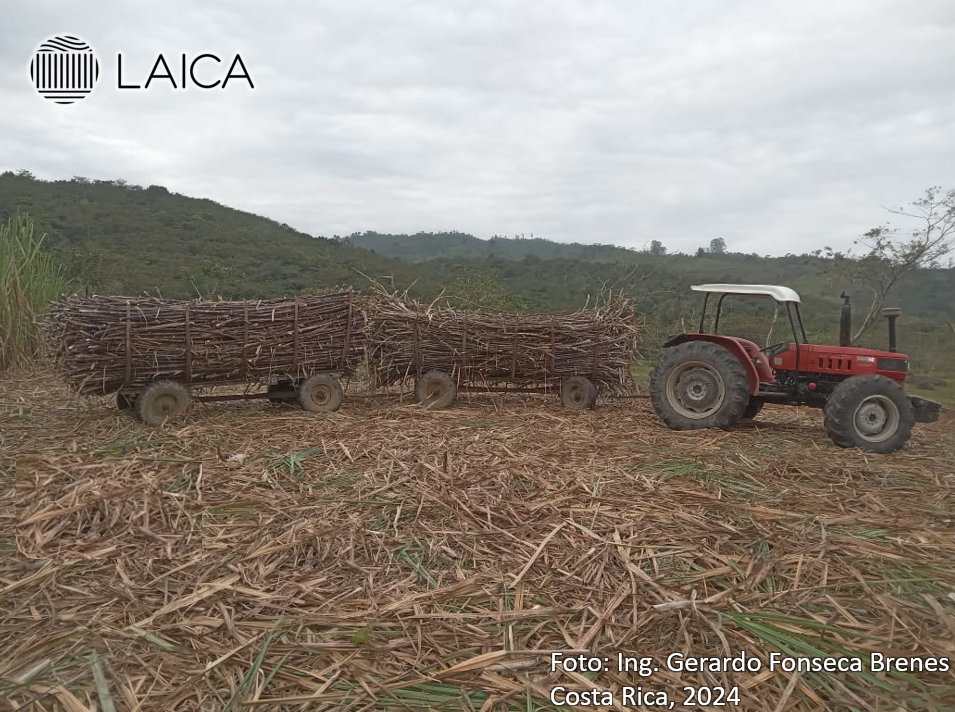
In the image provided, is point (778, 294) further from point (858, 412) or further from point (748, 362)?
point (858, 412)

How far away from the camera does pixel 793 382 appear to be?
6547 millimetres

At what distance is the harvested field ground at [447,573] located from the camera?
229 centimetres

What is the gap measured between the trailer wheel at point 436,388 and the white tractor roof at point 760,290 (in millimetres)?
3227

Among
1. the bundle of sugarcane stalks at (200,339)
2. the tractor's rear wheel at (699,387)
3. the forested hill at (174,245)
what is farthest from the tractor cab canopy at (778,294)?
the forested hill at (174,245)

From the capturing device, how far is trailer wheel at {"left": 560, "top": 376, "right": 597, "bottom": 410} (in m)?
8.60

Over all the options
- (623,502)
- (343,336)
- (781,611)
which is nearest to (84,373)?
(343,336)

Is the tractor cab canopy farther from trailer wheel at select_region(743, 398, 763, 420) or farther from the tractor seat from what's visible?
trailer wheel at select_region(743, 398, 763, 420)

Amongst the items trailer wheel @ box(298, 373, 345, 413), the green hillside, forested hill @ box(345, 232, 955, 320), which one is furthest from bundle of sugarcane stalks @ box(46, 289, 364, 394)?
forested hill @ box(345, 232, 955, 320)

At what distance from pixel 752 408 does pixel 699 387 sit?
3.31 ft

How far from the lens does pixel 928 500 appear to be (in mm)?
4254

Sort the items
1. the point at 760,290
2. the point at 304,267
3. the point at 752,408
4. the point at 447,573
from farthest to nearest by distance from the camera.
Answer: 1. the point at 304,267
2. the point at 752,408
3. the point at 760,290
4. the point at 447,573

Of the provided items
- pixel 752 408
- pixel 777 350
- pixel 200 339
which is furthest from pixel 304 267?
pixel 777 350

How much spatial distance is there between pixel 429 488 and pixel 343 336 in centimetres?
390

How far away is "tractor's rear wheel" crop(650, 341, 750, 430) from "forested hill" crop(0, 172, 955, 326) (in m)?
9.25
